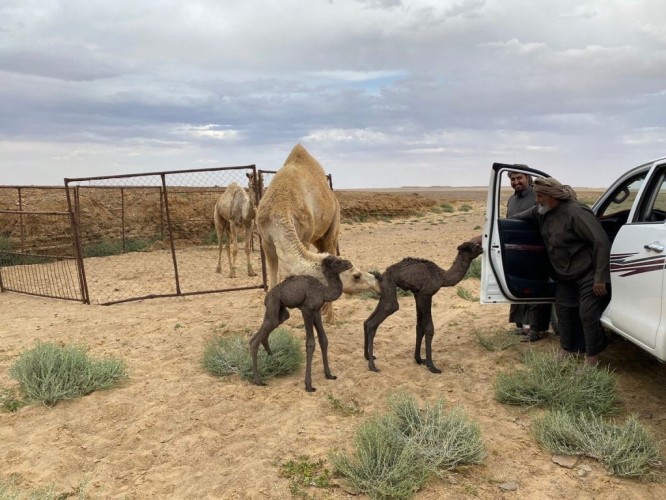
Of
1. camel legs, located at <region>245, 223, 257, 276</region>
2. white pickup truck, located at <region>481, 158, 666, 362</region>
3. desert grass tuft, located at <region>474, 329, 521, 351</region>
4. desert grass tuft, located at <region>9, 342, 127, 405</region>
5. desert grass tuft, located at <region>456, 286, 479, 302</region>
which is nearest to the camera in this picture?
white pickup truck, located at <region>481, 158, 666, 362</region>

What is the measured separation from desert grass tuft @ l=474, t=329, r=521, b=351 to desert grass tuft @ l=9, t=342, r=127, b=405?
4207 mm

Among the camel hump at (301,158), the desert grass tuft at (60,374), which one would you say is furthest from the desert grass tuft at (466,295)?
the desert grass tuft at (60,374)

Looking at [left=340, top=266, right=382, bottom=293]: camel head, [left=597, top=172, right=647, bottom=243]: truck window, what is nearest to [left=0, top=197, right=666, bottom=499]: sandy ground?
[left=340, top=266, right=382, bottom=293]: camel head

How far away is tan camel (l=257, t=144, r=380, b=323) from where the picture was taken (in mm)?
5754

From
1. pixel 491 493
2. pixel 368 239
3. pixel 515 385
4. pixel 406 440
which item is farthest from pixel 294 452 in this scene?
pixel 368 239

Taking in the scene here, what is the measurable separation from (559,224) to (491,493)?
9.02ft

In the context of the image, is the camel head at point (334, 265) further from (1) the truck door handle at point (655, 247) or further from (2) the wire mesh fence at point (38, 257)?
(2) the wire mesh fence at point (38, 257)

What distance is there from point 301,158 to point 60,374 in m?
4.40

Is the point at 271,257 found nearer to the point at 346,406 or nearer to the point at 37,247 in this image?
the point at 346,406

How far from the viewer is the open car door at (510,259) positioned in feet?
18.9

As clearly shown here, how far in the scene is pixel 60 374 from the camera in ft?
18.0

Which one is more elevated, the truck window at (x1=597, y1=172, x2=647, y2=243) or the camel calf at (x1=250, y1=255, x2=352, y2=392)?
the truck window at (x1=597, y1=172, x2=647, y2=243)

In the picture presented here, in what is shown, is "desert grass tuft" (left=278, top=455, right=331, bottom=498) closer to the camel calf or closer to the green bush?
the camel calf

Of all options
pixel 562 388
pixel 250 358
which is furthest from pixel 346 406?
pixel 562 388
